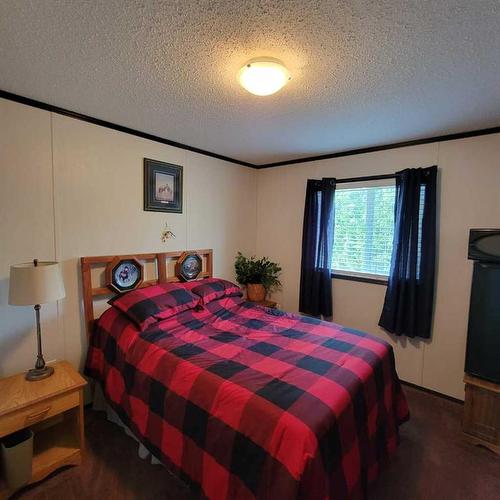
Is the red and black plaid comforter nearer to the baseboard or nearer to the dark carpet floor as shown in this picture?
the dark carpet floor

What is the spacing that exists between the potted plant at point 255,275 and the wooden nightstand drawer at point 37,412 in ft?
7.14

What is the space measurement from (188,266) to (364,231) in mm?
1958

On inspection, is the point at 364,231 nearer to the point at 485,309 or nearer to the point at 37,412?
the point at 485,309

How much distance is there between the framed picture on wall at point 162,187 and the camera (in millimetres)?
2701

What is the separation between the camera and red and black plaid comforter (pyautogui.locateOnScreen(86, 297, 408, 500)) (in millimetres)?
1216

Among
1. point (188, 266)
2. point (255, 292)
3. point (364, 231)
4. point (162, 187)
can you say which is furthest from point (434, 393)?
point (162, 187)

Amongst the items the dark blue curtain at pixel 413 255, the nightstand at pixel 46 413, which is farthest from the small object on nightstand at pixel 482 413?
the nightstand at pixel 46 413

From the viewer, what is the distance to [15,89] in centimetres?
183

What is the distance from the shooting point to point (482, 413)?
209 centimetres

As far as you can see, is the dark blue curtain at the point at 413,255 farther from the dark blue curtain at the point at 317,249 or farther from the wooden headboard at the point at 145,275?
the wooden headboard at the point at 145,275

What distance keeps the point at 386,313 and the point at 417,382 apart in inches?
28.7

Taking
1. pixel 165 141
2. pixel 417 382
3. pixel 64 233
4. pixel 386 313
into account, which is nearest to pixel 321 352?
pixel 386 313

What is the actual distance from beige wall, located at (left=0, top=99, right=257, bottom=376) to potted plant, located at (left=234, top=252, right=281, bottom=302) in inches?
37.1

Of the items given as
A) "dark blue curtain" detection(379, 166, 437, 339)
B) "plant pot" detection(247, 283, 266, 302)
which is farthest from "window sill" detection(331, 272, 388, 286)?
"plant pot" detection(247, 283, 266, 302)
